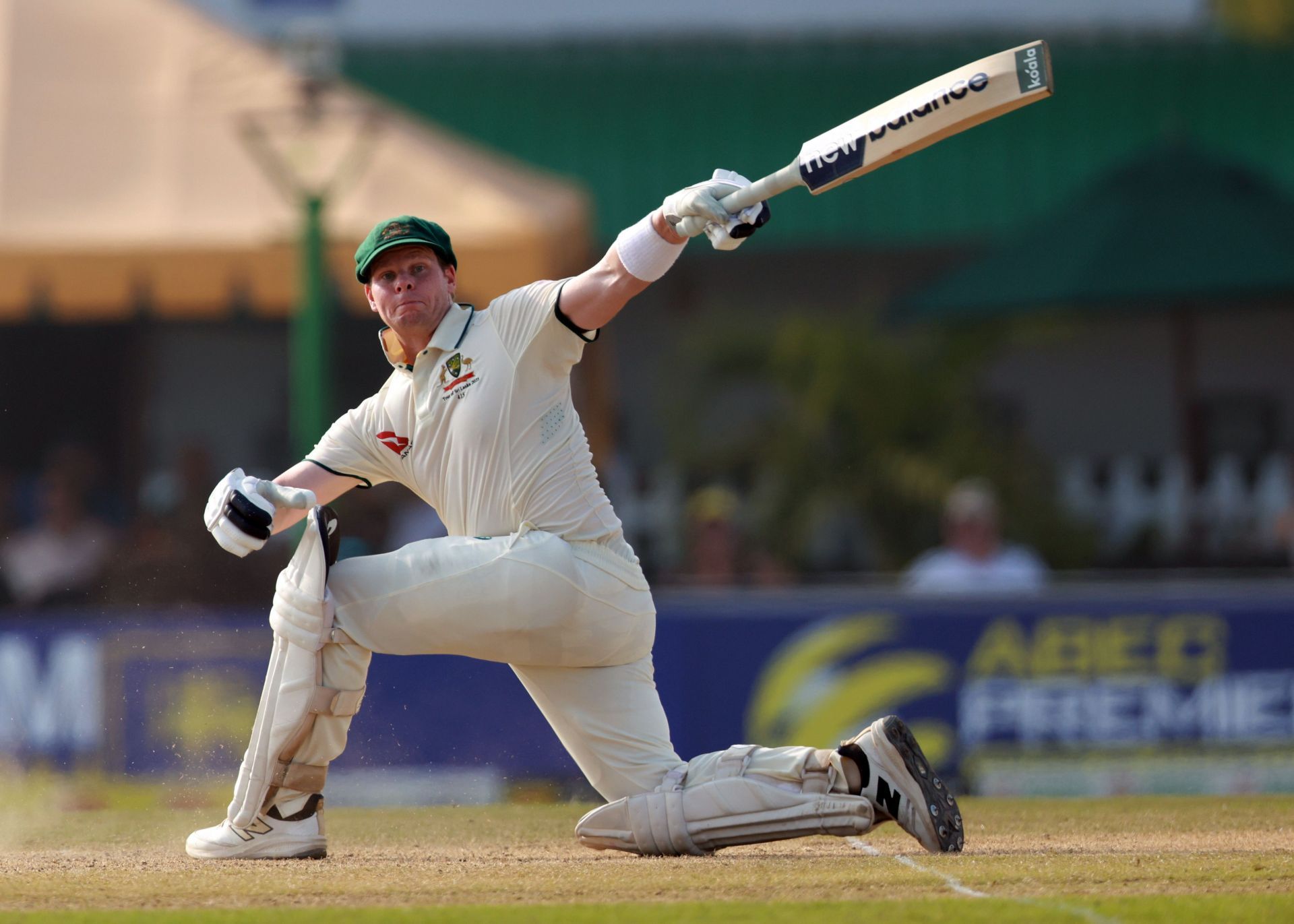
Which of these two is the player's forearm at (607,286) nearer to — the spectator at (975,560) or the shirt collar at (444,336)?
the shirt collar at (444,336)

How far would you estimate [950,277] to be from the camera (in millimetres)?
11469

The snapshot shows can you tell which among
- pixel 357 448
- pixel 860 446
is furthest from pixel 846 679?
pixel 860 446

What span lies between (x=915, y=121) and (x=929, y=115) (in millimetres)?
43

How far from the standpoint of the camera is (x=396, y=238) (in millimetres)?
5031

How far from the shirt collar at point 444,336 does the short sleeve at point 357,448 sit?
7.0 inches

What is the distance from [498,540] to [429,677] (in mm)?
3537

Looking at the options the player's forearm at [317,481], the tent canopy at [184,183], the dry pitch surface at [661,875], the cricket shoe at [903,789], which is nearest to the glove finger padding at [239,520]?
the player's forearm at [317,481]

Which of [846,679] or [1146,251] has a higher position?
[1146,251]

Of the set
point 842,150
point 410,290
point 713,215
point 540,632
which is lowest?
point 540,632

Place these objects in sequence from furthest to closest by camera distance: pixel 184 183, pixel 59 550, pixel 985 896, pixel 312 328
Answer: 1. pixel 184 183
2. pixel 59 550
3. pixel 312 328
4. pixel 985 896

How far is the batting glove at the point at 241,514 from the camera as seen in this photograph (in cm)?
488

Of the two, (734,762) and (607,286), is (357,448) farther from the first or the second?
(734,762)

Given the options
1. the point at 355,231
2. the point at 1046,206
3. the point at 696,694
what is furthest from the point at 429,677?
the point at 1046,206

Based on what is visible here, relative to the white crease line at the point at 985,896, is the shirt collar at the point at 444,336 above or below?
above
